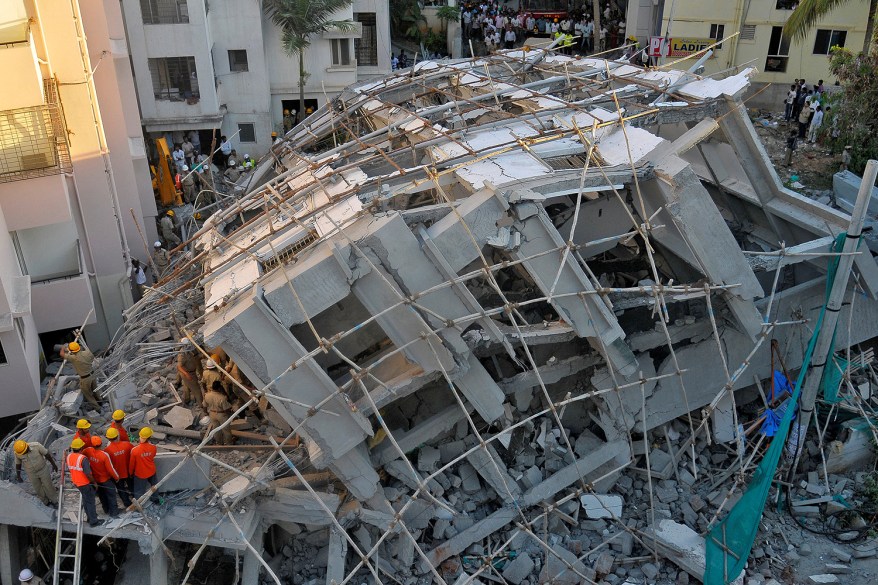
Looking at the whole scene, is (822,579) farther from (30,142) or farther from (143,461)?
(30,142)

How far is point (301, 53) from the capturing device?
1051 inches

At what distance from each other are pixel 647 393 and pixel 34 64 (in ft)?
36.5

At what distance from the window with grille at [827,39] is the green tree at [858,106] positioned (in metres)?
9.09

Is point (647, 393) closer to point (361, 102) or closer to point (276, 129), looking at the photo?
point (361, 102)

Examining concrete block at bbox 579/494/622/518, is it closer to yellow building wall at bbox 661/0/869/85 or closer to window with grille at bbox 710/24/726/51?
yellow building wall at bbox 661/0/869/85

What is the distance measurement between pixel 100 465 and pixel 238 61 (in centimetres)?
1920

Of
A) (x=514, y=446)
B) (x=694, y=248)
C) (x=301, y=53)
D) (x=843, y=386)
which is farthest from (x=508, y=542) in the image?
(x=301, y=53)

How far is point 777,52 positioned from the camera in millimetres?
28531

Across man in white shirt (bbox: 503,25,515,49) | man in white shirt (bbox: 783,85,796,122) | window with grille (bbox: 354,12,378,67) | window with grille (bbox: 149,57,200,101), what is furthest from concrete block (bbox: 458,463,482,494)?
man in white shirt (bbox: 503,25,515,49)

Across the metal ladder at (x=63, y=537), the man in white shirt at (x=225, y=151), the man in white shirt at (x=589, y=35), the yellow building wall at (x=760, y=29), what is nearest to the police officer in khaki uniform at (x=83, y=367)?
the metal ladder at (x=63, y=537)

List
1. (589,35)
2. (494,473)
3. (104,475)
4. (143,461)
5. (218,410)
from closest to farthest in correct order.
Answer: (104,475) → (143,461) → (494,473) → (218,410) → (589,35)

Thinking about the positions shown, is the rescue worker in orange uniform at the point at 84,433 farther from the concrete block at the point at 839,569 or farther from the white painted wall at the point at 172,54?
the white painted wall at the point at 172,54

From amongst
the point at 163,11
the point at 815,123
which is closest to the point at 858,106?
the point at 815,123

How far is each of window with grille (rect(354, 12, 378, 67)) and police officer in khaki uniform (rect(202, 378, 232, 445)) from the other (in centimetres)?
1971
